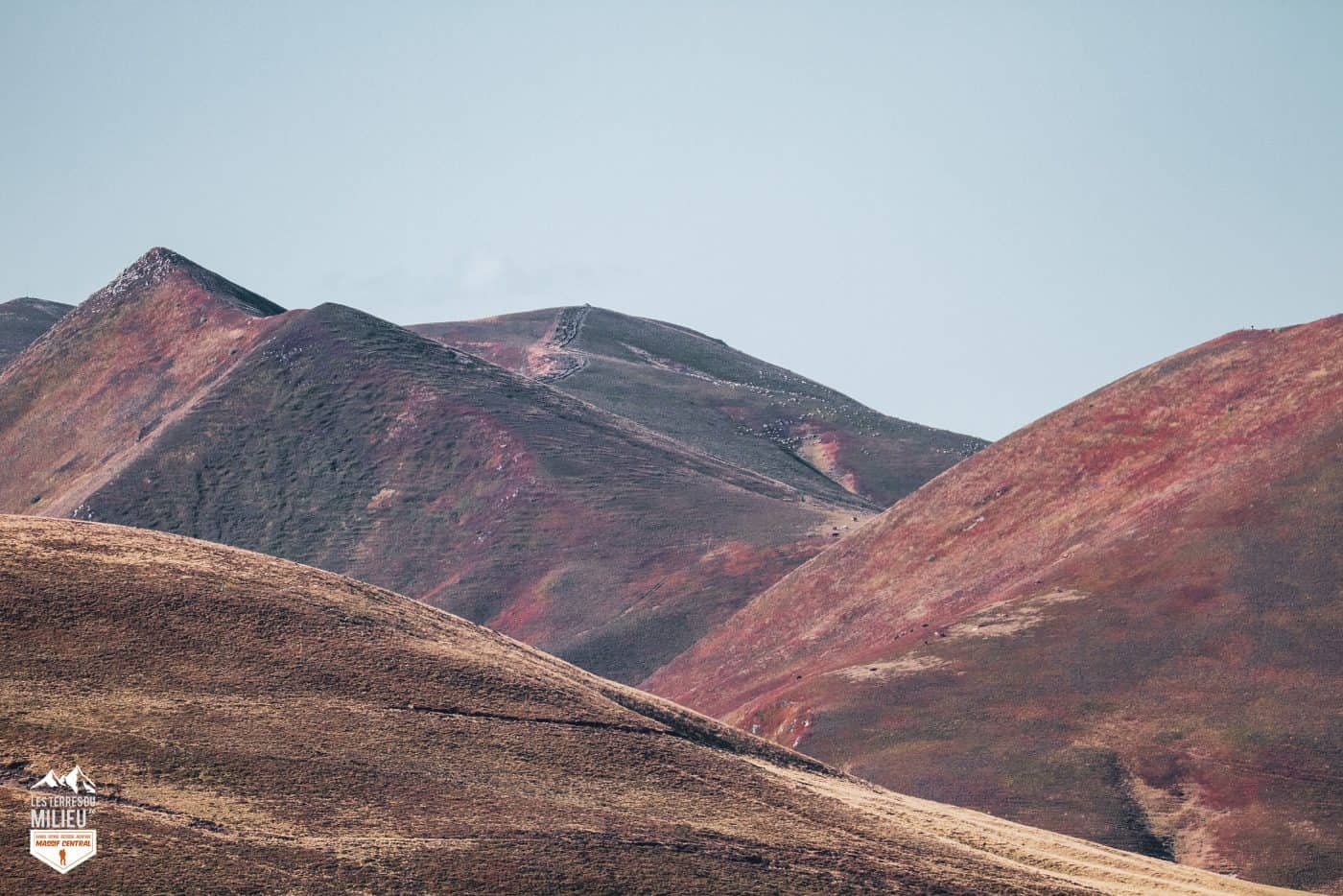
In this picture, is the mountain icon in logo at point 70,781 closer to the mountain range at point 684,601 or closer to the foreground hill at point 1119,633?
the mountain range at point 684,601

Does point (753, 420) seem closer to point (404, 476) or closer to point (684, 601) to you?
point (404, 476)

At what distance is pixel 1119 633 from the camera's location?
235 ft

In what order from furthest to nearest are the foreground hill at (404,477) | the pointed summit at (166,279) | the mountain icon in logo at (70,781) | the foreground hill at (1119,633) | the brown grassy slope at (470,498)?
the pointed summit at (166,279) < the foreground hill at (404,477) < the brown grassy slope at (470,498) < the foreground hill at (1119,633) < the mountain icon in logo at (70,781)

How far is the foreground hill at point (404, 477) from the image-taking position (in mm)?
109812

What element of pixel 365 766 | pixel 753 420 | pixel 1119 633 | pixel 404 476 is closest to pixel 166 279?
pixel 404 476

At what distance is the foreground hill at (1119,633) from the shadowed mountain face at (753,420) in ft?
165

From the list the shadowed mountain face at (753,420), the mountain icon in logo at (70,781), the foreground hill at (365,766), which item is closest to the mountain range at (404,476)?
the shadowed mountain face at (753,420)

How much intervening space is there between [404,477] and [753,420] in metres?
56.4

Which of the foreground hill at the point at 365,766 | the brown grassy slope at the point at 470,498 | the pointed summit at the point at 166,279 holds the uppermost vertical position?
the pointed summit at the point at 166,279

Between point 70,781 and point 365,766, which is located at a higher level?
point 70,781

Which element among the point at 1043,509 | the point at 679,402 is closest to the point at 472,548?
the point at 1043,509

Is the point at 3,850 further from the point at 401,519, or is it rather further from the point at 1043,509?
the point at 401,519

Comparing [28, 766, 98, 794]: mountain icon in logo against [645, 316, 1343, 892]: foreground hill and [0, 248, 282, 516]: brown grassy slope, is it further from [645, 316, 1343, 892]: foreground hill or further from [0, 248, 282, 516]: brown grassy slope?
[0, 248, 282, 516]: brown grassy slope

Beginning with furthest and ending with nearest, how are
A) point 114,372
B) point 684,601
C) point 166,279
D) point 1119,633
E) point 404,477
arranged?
point 166,279, point 114,372, point 404,477, point 684,601, point 1119,633
